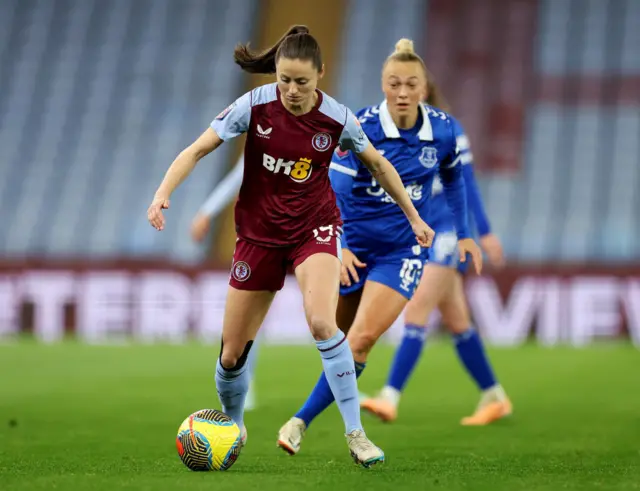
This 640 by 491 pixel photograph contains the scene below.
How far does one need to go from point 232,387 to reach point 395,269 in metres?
1.22

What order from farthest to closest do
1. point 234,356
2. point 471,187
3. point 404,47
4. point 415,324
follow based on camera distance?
point 415,324 → point 471,187 → point 404,47 → point 234,356

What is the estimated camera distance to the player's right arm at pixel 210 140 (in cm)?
574

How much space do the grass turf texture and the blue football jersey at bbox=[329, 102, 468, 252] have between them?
1231 millimetres

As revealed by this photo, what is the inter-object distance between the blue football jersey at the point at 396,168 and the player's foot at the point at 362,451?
154 centimetres

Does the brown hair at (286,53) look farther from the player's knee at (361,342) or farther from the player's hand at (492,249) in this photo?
the player's hand at (492,249)

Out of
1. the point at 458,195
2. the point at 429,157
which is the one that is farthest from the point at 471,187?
the point at 429,157

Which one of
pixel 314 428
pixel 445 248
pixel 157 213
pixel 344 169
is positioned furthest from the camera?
pixel 445 248

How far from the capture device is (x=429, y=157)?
280 inches

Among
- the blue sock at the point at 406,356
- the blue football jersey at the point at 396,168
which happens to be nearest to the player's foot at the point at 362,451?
the blue football jersey at the point at 396,168

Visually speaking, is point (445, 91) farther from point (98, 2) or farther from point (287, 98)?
point (287, 98)

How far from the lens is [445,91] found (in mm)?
22125

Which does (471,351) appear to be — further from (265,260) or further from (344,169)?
(265,260)

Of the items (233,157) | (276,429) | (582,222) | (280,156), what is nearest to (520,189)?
(582,222)

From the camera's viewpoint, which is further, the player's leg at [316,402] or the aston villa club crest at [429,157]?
the aston villa club crest at [429,157]
